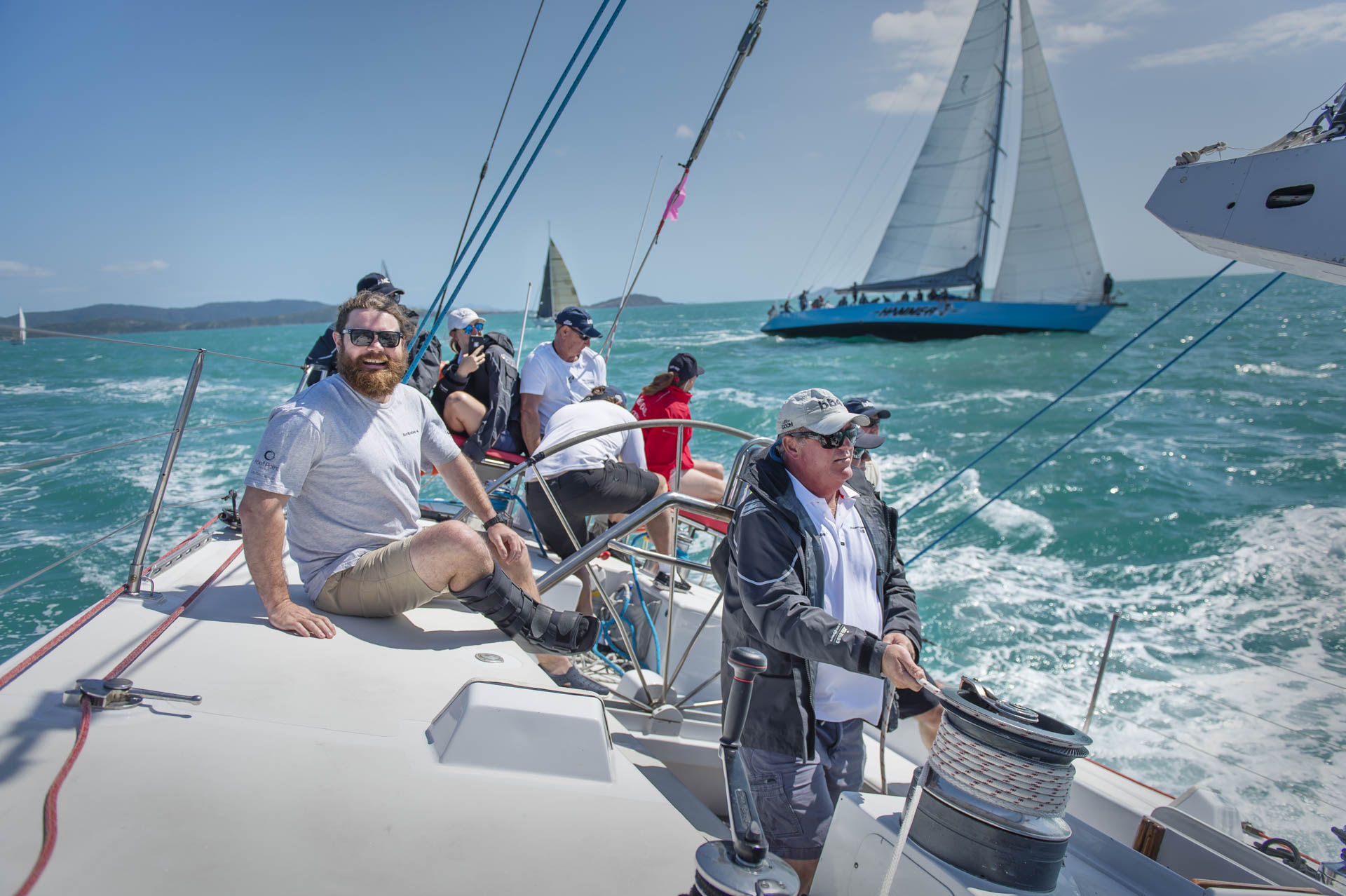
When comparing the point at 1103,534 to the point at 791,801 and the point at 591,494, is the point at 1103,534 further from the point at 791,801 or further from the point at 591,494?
the point at 791,801

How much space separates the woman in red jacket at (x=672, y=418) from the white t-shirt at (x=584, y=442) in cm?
44

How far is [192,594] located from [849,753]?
1981 millimetres

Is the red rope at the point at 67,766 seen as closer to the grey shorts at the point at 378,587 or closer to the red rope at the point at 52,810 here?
the red rope at the point at 52,810

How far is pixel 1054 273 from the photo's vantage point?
101ft

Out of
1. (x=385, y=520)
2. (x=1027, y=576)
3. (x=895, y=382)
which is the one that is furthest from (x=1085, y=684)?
(x=895, y=382)

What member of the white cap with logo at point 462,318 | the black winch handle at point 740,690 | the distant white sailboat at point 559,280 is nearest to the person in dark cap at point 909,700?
the black winch handle at point 740,690

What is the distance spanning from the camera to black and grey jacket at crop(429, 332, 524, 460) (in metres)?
4.00

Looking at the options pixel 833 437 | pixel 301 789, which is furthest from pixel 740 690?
pixel 301 789

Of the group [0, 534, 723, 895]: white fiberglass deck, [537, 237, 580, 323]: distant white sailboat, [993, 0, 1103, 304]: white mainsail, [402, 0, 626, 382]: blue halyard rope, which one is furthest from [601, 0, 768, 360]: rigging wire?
[993, 0, 1103, 304]: white mainsail

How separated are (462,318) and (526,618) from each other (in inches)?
103

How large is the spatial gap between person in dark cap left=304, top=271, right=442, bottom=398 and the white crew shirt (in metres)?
1.56

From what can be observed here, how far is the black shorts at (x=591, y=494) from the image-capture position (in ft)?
10.8

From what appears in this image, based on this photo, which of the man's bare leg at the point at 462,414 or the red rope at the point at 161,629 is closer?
the red rope at the point at 161,629

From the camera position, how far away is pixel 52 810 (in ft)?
4.07
